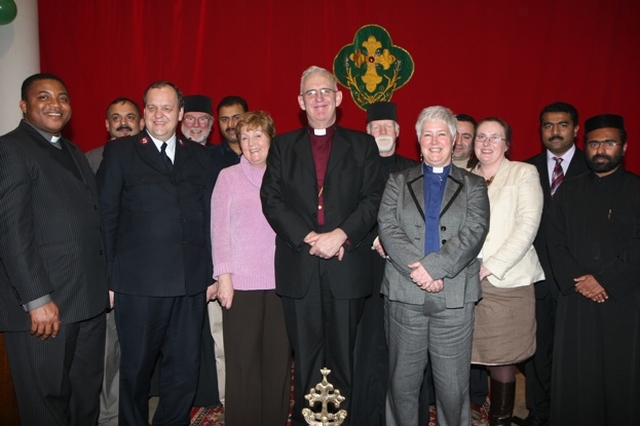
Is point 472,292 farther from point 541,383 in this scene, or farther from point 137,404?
point 137,404

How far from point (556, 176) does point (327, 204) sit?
1691 mm

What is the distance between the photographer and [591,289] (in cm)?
279

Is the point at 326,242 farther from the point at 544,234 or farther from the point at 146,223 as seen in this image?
the point at 544,234

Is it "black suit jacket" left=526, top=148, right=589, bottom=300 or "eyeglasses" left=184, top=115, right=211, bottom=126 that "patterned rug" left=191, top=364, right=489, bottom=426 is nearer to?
"black suit jacket" left=526, top=148, right=589, bottom=300

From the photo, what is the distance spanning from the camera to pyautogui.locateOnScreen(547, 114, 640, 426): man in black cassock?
2.77 metres

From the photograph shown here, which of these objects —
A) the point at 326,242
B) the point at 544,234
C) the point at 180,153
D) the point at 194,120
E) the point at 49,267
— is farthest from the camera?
the point at 194,120

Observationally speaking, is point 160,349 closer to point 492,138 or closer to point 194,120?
point 194,120

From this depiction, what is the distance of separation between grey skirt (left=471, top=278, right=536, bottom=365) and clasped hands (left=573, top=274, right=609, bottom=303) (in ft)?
0.91

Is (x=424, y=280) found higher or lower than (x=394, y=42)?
lower

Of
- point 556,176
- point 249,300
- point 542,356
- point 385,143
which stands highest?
point 385,143

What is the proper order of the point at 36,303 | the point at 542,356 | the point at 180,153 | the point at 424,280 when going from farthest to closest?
the point at 542,356 < the point at 180,153 < the point at 424,280 < the point at 36,303

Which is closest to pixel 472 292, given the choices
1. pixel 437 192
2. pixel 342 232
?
pixel 437 192

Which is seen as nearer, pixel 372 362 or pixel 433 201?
pixel 433 201

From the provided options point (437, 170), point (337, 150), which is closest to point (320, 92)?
point (337, 150)
